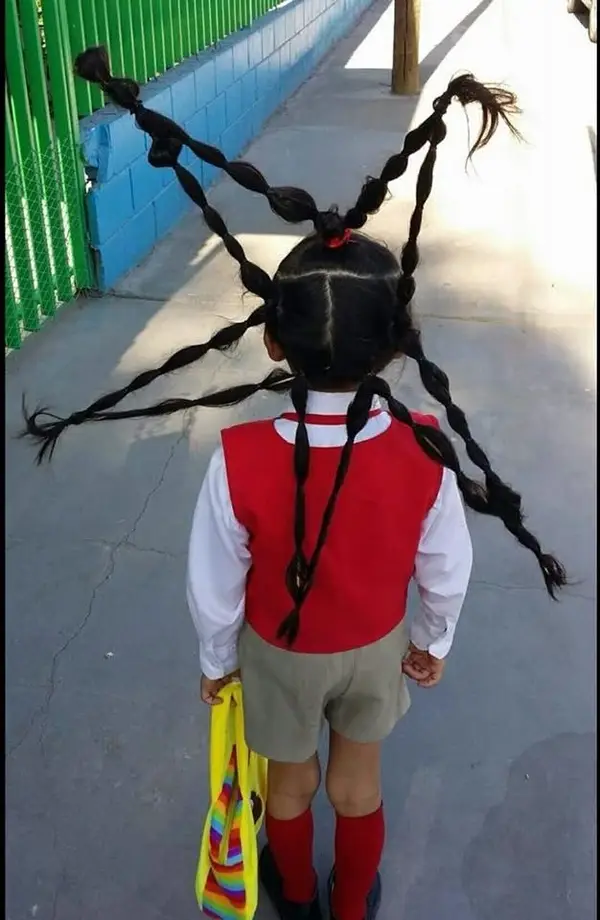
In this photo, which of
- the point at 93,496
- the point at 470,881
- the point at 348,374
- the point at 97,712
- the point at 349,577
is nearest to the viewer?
the point at 348,374

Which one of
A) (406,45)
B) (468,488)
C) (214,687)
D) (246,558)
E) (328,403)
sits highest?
(328,403)

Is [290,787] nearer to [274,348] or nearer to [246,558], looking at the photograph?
[246,558]

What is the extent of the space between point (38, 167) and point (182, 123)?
5.78 ft

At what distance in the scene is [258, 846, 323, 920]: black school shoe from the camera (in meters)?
1.71

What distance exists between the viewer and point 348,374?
48.1 inches

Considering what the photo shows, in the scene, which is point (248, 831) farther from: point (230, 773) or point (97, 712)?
point (97, 712)

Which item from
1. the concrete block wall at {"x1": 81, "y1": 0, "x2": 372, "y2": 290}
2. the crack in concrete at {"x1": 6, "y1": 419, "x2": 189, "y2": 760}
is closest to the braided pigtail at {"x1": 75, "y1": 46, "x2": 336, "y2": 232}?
the crack in concrete at {"x1": 6, "y1": 419, "x2": 189, "y2": 760}

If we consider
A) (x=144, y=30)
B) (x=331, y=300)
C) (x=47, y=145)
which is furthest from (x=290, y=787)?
(x=144, y=30)

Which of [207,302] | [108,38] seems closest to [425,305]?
[207,302]

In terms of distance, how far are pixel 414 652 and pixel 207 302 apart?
2.93 m

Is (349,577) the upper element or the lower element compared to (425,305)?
upper

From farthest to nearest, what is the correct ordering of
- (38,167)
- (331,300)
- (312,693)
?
(38,167)
(312,693)
(331,300)

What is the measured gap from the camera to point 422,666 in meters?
1.55

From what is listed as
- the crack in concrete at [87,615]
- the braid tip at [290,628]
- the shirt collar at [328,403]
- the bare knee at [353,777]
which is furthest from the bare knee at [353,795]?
the crack in concrete at [87,615]
